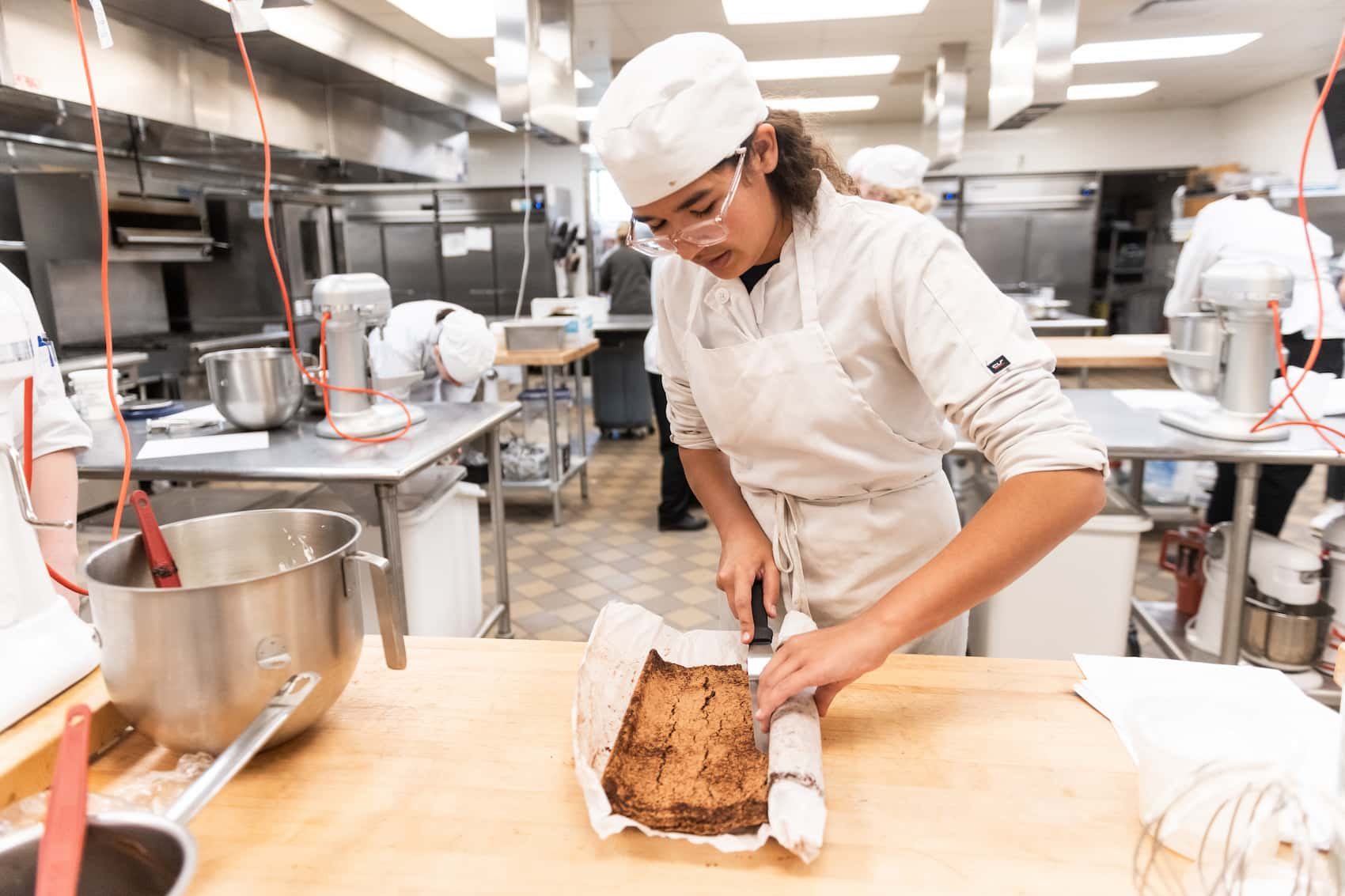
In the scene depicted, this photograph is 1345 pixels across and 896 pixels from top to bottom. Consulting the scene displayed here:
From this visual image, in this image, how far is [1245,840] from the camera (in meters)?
0.61

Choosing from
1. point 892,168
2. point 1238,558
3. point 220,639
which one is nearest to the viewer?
point 220,639

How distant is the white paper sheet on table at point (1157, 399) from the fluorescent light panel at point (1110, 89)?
6101mm

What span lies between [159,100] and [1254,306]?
490 centimetres

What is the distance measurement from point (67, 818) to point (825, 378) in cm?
96

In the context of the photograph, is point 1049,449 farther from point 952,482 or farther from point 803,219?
point 952,482

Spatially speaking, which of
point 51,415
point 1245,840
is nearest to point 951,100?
point 51,415

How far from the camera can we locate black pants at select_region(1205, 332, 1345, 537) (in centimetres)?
319

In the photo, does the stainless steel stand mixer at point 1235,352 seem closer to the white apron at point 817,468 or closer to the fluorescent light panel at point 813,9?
the white apron at point 817,468

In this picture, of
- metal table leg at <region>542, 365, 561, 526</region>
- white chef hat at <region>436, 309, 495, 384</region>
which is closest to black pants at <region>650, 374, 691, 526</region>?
metal table leg at <region>542, 365, 561, 526</region>

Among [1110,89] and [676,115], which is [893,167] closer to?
[676,115]

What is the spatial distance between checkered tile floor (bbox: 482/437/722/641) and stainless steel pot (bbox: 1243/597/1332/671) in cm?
165

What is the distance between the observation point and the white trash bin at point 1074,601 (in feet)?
7.85

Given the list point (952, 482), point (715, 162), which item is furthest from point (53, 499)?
point (952, 482)

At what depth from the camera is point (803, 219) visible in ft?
4.08
